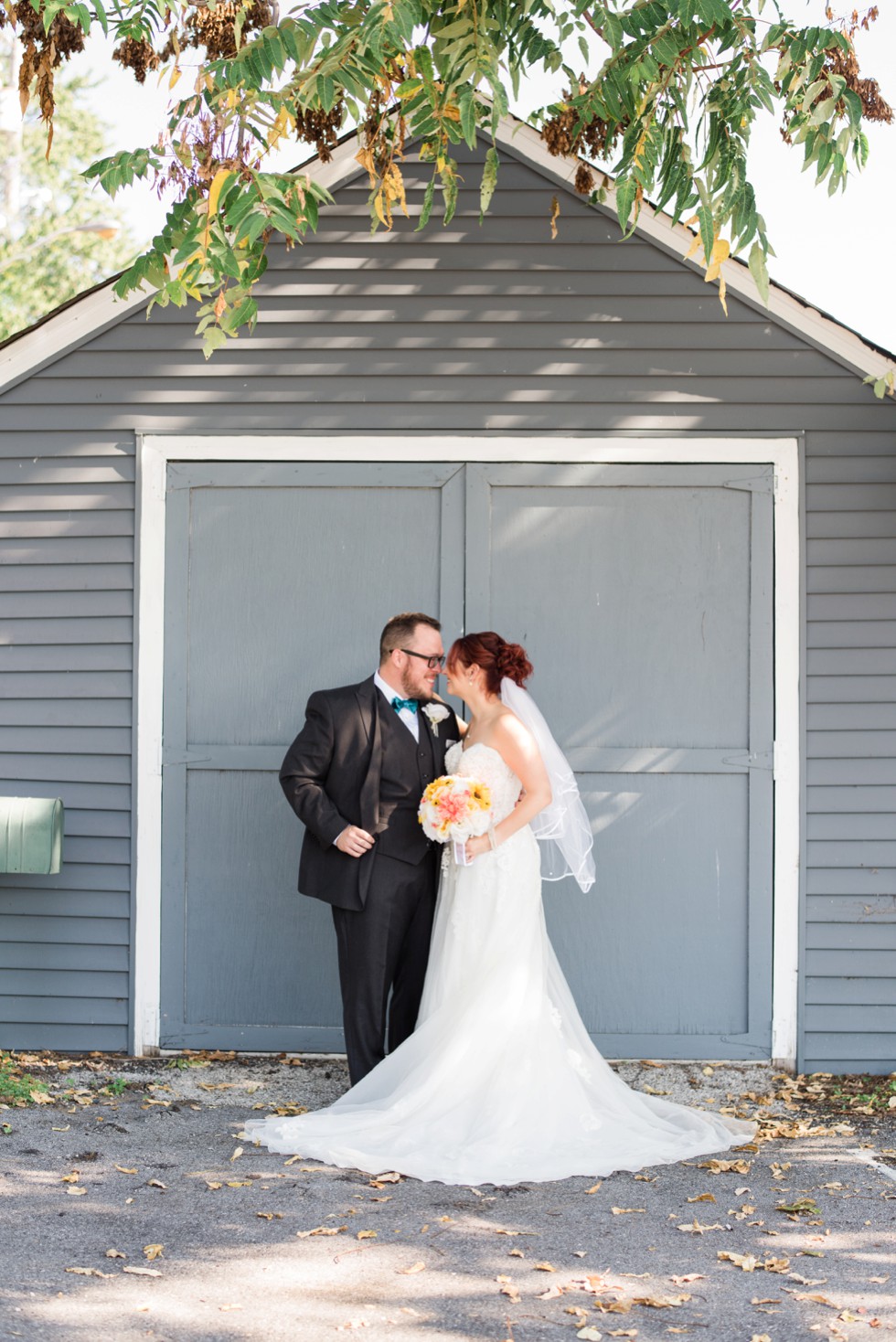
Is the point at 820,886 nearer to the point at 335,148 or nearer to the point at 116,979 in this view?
the point at 116,979

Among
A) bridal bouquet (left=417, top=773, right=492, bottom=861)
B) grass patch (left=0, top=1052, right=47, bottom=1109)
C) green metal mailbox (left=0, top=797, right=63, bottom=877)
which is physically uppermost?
bridal bouquet (left=417, top=773, right=492, bottom=861)

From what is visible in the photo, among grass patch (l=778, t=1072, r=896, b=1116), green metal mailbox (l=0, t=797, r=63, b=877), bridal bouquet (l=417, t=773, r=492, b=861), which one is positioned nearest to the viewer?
bridal bouquet (l=417, t=773, r=492, b=861)

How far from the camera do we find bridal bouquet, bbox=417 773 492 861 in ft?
16.4

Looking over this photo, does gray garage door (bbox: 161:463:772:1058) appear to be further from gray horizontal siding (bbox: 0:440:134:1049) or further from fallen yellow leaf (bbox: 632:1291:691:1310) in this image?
fallen yellow leaf (bbox: 632:1291:691:1310)

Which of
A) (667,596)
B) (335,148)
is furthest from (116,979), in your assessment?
(335,148)

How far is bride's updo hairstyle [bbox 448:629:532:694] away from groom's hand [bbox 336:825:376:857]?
0.75 m

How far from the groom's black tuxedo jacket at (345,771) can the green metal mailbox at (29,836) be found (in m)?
1.24

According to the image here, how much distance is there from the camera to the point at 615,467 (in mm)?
6121

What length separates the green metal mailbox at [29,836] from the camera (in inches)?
230

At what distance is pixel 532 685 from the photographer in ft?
20.0

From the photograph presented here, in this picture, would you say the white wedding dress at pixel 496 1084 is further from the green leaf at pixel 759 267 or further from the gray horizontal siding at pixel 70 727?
the green leaf at pixel 759 267

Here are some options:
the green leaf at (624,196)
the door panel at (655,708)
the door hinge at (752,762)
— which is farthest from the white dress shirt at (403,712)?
the green leaf at (624,196)

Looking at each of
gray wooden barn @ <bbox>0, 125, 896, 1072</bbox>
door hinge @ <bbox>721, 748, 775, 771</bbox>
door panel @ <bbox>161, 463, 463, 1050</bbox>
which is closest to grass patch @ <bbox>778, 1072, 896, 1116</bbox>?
gray wooden barn @ <bbox>0, 125, 896, 1072</bbox>

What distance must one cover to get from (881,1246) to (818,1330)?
0.71m
